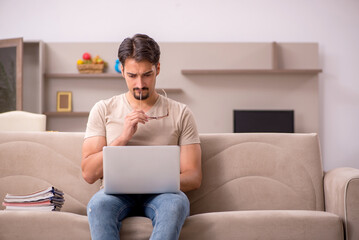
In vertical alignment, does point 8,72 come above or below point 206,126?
above

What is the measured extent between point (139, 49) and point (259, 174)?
0.83 meters

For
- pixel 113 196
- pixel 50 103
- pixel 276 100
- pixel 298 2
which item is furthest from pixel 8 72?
pixel 113 196

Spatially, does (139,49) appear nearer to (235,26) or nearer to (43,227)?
(43,227)

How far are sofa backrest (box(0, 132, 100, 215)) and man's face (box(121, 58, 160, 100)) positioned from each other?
364 millimetres

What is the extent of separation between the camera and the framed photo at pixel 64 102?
5.67 metres

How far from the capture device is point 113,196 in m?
1.76

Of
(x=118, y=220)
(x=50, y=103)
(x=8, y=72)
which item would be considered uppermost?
(x=8, y=72)

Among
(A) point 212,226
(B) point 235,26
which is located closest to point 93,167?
(A) point 212,226

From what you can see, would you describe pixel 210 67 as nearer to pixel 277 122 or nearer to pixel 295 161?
pixel 277 122

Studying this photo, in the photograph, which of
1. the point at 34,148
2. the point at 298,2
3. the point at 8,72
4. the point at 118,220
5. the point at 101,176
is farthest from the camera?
the point at 298,2

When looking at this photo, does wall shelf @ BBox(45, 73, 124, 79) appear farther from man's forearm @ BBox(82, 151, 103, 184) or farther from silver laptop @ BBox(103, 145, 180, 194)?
silver laptop @ BBox(103, 145, 180, 194)

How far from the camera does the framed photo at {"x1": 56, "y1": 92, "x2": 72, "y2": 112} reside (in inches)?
223

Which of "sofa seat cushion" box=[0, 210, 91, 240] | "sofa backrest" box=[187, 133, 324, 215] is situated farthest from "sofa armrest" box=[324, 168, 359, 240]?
"sofa seat cushion" box=[0, 210, 91, 240]

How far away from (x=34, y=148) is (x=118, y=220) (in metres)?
0.71
